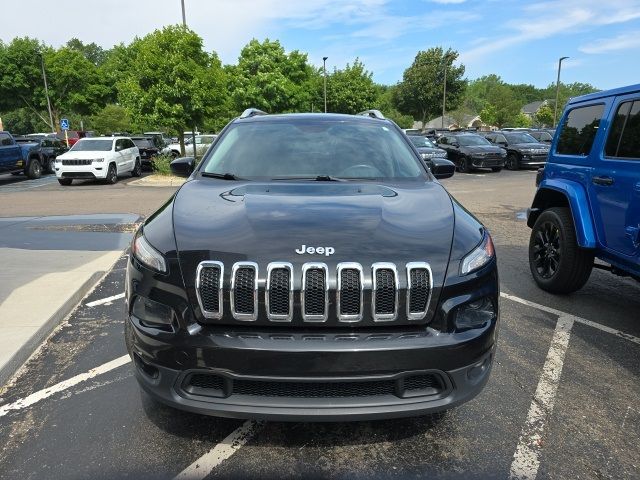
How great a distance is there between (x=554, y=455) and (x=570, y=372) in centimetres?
107

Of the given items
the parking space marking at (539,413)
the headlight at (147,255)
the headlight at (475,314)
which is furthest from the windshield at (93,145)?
the headlight at (475,314)

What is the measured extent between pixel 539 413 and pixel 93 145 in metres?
19.1

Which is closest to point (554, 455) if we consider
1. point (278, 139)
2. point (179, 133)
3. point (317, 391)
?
point (317, 391)

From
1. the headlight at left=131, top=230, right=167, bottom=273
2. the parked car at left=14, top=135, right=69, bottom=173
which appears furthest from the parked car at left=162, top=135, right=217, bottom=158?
the headlight at left=131, top=230, right=167, bottom=273

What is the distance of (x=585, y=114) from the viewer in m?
4.78

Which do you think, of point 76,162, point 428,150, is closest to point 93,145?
point 76,162

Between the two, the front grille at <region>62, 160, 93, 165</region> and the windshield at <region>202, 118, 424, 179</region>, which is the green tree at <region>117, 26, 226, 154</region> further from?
the windshield at <region>202, 118, 424, 179</region>

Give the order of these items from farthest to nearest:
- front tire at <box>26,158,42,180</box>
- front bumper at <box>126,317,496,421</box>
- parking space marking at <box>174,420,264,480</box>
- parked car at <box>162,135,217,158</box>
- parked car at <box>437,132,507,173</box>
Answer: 1. parked car at <box>162,135,217,158</box>
2. parked car at <box>437,132,507,173</box>
3. front tire at <box>26,158,42,180</box>
4. parking space marking at <box>174,420,264,480</box>
5. front bumper at <box>126,317,496,421</box>

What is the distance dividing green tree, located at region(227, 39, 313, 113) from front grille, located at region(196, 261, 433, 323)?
1350 inches

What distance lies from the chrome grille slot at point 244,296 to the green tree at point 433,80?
52092 millimetres

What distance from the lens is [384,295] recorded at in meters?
2.21

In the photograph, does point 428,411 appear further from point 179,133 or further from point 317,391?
point 179,133

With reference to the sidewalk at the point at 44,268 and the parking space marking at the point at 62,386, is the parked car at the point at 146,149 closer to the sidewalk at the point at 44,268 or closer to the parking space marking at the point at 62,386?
the sidewalk at the point at 44,268

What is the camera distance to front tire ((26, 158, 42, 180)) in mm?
20297
